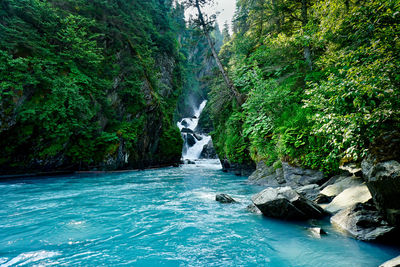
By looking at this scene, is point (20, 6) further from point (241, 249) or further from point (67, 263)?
point (241, 249)

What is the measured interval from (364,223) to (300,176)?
3732 millimetres

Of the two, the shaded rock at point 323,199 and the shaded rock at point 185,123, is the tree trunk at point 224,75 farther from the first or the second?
the shaded rock at point 185,123

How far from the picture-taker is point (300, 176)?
279 inches

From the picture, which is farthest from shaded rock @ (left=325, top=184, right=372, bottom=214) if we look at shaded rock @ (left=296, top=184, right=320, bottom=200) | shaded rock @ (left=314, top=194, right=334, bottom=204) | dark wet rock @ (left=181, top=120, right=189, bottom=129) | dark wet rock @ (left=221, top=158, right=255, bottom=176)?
dark wet rock @ (left=181, top=120, right=189, bottom=129)

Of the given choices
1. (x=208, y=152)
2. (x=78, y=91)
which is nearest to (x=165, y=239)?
(x=78, y=91)

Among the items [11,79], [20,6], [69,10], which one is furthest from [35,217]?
[69,10]

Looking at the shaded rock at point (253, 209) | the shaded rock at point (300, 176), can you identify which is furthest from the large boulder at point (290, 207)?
the shaded rock at point (300, 176)

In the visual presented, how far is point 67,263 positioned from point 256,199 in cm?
386

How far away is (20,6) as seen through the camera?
36.7 feet

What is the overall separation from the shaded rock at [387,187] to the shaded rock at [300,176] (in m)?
3.42

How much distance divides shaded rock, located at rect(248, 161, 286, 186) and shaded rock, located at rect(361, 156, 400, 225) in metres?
4.60

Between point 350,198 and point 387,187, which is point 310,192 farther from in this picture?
point 387,187

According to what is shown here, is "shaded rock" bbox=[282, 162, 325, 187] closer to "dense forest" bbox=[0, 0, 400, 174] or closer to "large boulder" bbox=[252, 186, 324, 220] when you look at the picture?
"dense forest" bbox=[0, 0, 400, 174]

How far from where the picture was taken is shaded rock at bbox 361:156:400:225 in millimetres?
3011
